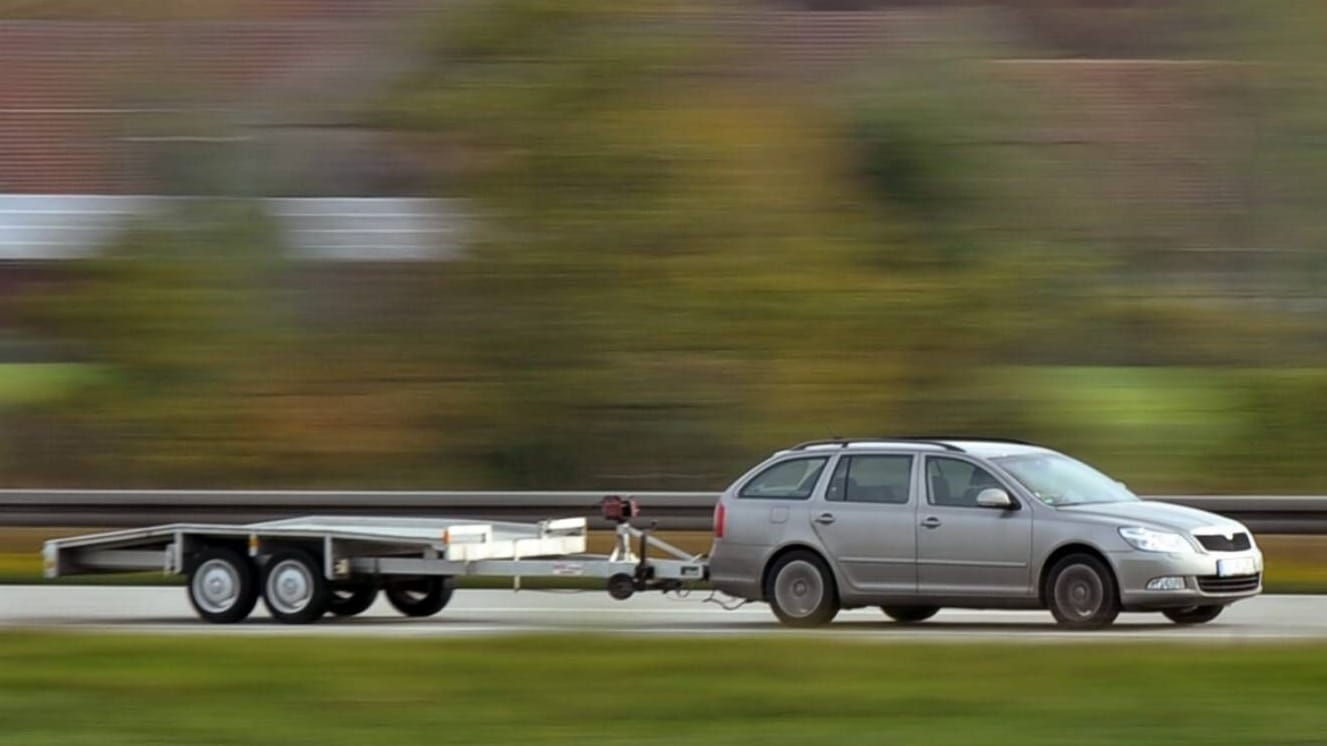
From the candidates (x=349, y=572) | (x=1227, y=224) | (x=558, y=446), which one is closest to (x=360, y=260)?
(x=558, y=446)

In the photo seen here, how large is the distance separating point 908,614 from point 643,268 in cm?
981

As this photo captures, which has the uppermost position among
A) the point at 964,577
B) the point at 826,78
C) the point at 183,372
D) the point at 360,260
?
the point at 826,78

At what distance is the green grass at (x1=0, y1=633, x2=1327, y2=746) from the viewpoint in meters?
8.50

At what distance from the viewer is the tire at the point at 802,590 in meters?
15.6

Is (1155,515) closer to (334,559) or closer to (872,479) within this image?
(872,479)

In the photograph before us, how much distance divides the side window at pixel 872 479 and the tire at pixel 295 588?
390 cm

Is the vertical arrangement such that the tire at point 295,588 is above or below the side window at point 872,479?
below

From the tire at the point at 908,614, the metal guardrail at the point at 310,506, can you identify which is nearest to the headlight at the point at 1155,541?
the tire at the point at 908,614

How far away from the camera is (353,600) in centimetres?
1680

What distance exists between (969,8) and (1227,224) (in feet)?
26.8

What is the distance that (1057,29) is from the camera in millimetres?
39531

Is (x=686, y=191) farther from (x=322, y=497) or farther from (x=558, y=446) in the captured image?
(x=322, y=497)

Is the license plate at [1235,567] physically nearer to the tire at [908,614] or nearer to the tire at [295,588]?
the tire at [908,614]

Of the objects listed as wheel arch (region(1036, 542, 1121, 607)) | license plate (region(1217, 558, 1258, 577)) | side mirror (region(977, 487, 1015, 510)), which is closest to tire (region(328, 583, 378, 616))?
side mirror (region(977, 487, 1015, 510))
